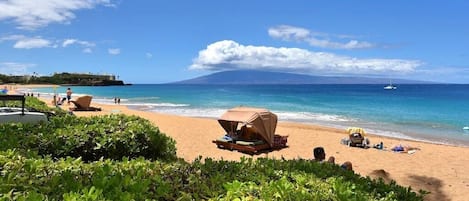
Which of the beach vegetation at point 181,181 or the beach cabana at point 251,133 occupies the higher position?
the beach vegetation at point 181,181

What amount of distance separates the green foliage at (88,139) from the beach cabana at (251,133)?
668 centimetres

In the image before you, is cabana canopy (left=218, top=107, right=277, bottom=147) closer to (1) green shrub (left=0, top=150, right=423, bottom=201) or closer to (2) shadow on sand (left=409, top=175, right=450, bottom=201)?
(2) shadow on sand (left=409, top=175, right=450, bottom=201)

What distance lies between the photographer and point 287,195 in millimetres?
2365

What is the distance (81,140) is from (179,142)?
9136 mm

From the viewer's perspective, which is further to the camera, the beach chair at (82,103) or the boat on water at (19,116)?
the beach chair at (82,103)

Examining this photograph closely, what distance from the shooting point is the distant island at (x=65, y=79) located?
409ft

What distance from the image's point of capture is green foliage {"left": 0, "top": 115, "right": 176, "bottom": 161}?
5445mm

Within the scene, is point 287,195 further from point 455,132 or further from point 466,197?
point 455,132

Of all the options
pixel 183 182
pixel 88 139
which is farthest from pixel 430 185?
pixel 183 182

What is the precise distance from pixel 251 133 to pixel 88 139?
8.98m

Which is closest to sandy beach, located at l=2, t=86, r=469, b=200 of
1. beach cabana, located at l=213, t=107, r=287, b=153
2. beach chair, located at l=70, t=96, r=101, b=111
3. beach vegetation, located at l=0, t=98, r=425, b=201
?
beach cabana, located at l=213, t=107, r=287, b=153

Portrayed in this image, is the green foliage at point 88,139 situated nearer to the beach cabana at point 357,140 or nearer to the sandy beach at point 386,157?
the sandy beach at point 386,157

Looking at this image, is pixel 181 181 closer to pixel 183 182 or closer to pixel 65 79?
pixel 183 182

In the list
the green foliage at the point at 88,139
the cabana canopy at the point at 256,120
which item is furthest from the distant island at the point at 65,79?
the green foliage at the point at 88,139
